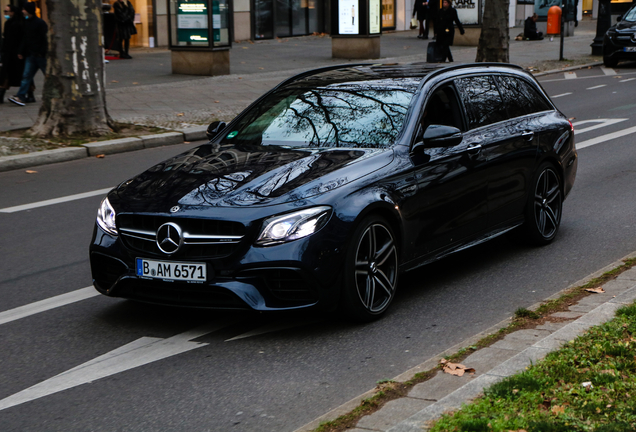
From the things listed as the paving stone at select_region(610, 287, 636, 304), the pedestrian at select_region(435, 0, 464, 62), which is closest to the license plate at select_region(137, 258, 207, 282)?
the paving stone at select_region(610, 287, 636, 304)

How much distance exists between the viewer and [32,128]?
13.9 meters

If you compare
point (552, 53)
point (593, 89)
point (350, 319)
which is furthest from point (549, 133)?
point (552, 53)

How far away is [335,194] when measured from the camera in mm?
5285

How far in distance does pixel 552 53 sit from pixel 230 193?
91.9 ft

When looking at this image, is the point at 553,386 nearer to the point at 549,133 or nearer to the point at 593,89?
the point at 549,133

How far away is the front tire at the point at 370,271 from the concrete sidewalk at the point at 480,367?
705 millimetres

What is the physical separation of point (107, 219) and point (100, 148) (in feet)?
25.9

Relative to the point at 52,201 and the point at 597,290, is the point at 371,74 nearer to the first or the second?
the point at 597,290

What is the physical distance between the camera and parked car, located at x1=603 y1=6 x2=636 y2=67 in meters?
27.0

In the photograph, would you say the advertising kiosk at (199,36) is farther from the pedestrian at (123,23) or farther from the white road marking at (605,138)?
the white road marking at (605,138)

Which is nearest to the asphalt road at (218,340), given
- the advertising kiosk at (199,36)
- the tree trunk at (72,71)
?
the tree trunk at (72,71)

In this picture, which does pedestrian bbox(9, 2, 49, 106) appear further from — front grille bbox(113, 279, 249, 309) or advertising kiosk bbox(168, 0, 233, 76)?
front grille bbox(113, 279, 249, 309)

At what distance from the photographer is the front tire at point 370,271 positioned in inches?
210

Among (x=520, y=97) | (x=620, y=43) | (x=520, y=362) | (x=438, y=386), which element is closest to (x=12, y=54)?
(x=520, y=97)
